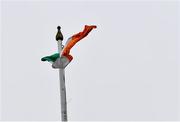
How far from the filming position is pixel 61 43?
16.5 metres

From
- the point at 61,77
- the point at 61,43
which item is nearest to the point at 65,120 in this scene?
the point at 61,77

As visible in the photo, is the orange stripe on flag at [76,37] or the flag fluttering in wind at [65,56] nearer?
the flag fluttering in wind at [65,56]

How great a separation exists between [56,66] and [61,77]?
0.55 meters

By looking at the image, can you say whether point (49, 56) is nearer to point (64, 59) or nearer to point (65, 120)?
point (64, 59)

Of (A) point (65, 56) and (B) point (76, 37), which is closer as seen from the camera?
(A) point (65, 56)

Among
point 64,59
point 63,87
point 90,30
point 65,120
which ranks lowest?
point 65,120

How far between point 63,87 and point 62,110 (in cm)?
78

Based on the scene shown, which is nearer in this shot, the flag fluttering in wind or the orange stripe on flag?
the flag fluttering in wind

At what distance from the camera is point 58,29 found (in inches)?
659

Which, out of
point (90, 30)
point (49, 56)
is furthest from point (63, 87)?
point (90, 30)

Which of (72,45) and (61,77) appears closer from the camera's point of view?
(61,77)

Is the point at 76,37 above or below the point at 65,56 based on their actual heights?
above

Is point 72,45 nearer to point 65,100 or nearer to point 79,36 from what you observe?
point 79,36

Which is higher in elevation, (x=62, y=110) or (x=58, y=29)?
(x=58, y=29)
